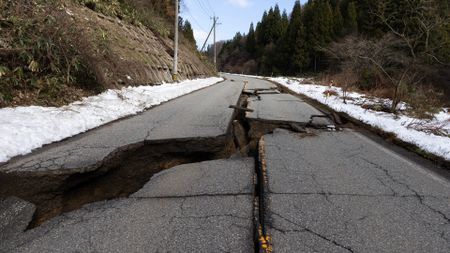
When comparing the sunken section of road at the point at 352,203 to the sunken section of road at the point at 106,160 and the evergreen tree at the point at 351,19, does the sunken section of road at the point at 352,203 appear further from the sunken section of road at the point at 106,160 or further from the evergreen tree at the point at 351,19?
the evergreen tree at the point at 351,19

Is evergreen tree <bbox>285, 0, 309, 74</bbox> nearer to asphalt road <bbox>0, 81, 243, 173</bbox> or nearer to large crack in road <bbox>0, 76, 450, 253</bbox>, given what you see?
asphalt road <bbox>0, 81, 243, 173</bbox>

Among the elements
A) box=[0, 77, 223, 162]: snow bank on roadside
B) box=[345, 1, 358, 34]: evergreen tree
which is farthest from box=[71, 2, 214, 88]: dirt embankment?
box=[345, 1, 358, 34]: evergreen tree

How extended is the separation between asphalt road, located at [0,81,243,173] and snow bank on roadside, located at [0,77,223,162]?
0.65ft

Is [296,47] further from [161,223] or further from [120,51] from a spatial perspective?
[161,223]

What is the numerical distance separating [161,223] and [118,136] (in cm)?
296

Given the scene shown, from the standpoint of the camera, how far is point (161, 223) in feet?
8.39

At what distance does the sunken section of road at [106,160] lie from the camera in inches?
128

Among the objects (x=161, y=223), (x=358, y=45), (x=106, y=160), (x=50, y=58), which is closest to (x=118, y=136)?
(x=106, y=160)

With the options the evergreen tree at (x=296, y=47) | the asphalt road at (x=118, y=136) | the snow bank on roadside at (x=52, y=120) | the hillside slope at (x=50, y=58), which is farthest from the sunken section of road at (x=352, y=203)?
the evergreen tree at (x=296, y=47)

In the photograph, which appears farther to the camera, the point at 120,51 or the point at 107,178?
the point at 120,51

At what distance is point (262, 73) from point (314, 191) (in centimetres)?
6459

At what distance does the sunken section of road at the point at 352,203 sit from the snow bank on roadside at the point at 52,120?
334cm

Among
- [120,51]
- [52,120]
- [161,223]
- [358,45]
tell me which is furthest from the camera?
[358,45]

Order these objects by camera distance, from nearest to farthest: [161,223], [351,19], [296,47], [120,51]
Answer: [161,223] → [120,51] → [351,19] → [296,47]
